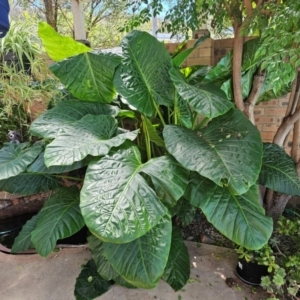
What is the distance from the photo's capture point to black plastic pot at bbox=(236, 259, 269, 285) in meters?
1.71

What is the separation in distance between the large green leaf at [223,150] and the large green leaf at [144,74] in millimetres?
306

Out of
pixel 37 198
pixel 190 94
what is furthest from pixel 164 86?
pixel 37 198

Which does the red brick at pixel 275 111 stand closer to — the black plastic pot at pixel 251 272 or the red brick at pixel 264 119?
the red brick at pixel 264 119

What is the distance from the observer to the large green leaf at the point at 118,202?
113cm

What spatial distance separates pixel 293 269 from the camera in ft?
5.24

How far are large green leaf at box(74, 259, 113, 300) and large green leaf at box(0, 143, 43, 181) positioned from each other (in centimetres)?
80

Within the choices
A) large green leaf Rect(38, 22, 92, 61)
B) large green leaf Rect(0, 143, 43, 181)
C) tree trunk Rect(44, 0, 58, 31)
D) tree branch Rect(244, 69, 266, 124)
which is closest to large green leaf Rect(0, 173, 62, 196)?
large green leaf Rect(0, 143, 43, 181)

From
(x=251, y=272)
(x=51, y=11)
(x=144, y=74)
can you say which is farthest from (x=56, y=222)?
(x=51, y=11)

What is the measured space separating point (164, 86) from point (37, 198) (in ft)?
5.36

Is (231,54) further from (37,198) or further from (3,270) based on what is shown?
(3,270)

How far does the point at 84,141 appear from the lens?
141 cm

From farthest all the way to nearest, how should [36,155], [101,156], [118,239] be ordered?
[36,155] → [101,156] → [118,239]

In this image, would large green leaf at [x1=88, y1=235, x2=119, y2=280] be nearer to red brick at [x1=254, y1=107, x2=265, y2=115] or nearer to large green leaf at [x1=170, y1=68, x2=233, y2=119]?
large green leaf at [x1=170, y1=68, x2=233, y2=119]

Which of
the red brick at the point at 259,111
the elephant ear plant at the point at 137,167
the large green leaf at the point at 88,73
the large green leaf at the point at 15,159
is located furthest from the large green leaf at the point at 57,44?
the red brick at the point at 259,111
